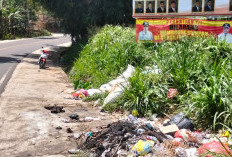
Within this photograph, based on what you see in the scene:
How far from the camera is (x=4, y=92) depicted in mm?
9195

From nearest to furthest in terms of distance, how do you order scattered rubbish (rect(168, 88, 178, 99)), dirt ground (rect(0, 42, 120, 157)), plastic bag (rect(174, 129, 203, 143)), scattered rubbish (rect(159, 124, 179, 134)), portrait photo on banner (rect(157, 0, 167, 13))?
1. dirt ground (rect(0, 42, 120, 157))
2. plastic bag (rect(174, 129, 203, 143))
3. scattered rubbish (rect(159, 124, 179, 134))
4. scattered rubbish (rect(168, 88, 178, 99))
5. portrait photo on banner (rect(157, 0, 167, 13))

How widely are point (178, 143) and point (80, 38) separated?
55.1ft

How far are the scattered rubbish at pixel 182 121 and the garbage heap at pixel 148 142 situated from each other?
0.53ft

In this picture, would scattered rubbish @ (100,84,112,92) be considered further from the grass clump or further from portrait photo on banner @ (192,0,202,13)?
portrait photo on banner @ (192,0,202,13)

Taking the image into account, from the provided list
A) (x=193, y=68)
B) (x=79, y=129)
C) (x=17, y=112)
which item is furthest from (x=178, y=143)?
(x=17, y=112)

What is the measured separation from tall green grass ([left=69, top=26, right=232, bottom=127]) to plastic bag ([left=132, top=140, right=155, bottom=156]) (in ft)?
5.15

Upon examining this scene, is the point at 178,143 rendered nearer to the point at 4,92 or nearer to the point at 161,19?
the point at 4,92

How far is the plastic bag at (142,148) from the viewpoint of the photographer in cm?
461

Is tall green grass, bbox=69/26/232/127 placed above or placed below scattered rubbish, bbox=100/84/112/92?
above

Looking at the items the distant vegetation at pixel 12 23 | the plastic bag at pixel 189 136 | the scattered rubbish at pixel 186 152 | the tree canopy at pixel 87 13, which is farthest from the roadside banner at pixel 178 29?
the distant vegetation at pixel 12 23

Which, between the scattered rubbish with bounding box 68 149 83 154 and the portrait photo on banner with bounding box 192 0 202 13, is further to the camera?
the portrait photo on banner with bounding box 192 0 202 13

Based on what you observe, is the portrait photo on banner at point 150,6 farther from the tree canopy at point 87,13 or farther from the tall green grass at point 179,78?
the tree canopy at point 87,13

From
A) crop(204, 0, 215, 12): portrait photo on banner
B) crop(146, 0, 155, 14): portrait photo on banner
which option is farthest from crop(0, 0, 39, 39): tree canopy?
crop(204, 0, 215, 12): portrait photo on banner

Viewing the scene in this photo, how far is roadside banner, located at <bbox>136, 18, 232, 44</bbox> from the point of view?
10.1 meters
